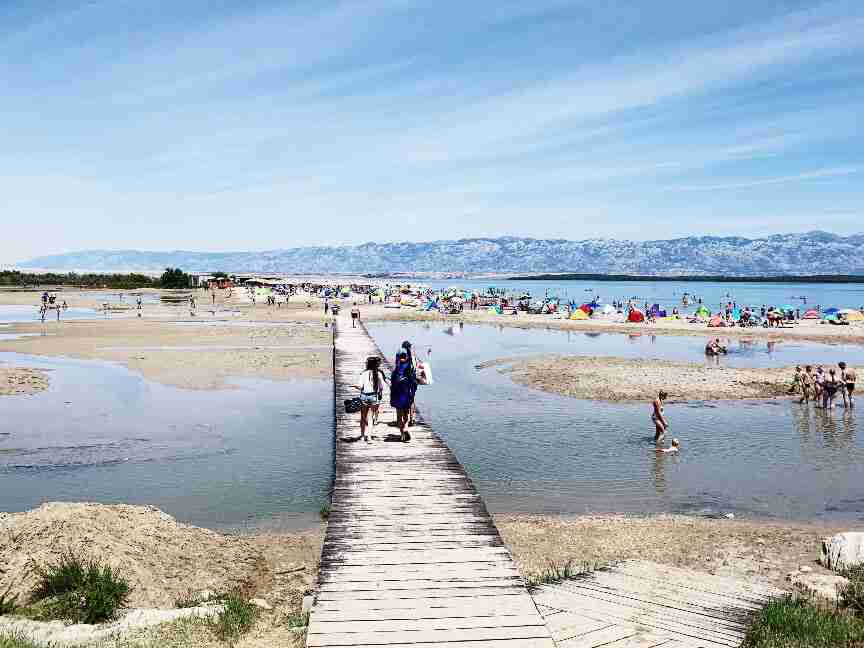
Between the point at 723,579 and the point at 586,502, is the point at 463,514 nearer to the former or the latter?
the point at 723,579

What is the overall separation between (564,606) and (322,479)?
797 cm

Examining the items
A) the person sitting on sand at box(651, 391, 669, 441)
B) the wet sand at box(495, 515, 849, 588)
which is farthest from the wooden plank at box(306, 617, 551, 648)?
the person sitting on sand at box(651, 391, 669, 441)

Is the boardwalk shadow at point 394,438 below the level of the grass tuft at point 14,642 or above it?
above

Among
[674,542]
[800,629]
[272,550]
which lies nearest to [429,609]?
[800,629]

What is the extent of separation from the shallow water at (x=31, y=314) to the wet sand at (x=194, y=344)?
222cm

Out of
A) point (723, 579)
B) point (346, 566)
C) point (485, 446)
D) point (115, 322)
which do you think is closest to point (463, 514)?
point (346, 566)

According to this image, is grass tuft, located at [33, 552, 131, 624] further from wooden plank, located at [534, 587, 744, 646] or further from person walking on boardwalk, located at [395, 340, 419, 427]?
person walking on boardwalk, located at [395, 340, 419, 427]

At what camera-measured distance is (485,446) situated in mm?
17766

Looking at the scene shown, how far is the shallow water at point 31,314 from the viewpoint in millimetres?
53969

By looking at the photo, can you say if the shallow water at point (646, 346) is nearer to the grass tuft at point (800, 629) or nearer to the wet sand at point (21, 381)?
the wet sand at point (21, 381)

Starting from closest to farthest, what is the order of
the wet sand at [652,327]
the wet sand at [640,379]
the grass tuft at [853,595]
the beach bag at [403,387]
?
the grass tuft at [853,595]
the beach bag at [403,387]
the wet sand at [640,379]
the wet sand at [652,327]

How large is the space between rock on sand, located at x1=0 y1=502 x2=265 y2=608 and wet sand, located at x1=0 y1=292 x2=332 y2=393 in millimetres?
15490

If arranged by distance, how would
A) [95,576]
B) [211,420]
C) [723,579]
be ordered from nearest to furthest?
[95,576]
[723,579]
[211,420]

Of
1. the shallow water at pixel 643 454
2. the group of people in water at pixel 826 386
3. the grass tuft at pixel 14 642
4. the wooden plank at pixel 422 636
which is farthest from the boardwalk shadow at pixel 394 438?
the group of people in water at pixel 826 386
